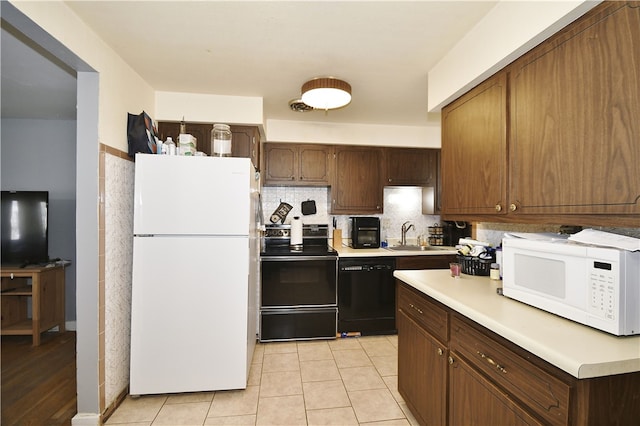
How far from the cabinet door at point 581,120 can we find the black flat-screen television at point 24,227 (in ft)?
13.3

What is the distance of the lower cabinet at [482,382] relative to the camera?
837mm

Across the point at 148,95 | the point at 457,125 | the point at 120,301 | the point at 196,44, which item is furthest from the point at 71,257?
the point at 457,125

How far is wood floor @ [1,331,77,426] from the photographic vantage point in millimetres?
1867

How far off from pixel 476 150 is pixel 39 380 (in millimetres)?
3533

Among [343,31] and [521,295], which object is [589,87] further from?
[343,31]

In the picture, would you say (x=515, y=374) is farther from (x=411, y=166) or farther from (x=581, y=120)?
(x=411, y=166)

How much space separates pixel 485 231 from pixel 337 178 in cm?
171

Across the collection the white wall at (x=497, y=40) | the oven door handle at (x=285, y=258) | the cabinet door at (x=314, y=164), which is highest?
the white wall at (x=497, y=40)

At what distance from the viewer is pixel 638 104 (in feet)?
3.02

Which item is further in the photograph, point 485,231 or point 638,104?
point 485,231

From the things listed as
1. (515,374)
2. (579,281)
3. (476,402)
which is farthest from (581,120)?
(476,402)

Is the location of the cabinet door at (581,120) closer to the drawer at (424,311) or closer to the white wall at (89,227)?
the drawer at (424,311)

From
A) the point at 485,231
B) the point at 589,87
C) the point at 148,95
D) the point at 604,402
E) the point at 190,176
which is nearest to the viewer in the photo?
the point at 604,402

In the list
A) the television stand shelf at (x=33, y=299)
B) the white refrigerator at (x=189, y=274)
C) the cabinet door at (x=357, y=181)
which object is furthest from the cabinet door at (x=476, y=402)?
the television stand shelf at (x=33, y=299)
